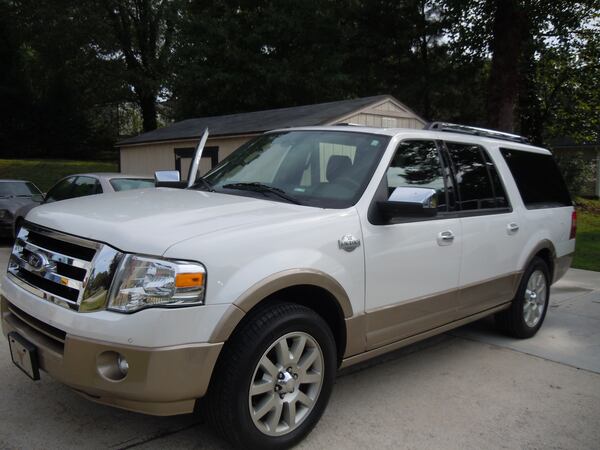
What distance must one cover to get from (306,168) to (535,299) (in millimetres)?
2873

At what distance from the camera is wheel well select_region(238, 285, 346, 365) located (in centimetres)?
295

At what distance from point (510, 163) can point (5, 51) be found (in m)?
35.6

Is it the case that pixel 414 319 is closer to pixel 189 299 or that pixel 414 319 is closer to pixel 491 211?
pixel 491 211

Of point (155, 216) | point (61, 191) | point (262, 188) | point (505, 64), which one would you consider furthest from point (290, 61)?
point (155, 216)

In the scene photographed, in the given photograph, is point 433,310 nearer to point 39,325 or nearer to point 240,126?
point 39,325

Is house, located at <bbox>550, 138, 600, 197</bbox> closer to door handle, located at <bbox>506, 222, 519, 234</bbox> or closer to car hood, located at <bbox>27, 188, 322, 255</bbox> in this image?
door handle, located at <bbox>506, 222, 519, 234</bbox>

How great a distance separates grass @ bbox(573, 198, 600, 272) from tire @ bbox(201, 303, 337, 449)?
7387mm

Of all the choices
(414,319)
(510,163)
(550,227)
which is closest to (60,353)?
(414,319)

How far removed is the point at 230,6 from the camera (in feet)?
86.3

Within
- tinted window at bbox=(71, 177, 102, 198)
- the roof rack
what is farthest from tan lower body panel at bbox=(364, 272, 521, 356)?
tinted window at bbox=(71, 177, 102, 198)

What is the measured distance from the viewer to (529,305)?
5078mm

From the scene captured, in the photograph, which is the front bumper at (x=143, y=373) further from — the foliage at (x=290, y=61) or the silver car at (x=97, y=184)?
the foliage at (x=290, y=61)

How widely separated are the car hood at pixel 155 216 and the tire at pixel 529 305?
8.79ft

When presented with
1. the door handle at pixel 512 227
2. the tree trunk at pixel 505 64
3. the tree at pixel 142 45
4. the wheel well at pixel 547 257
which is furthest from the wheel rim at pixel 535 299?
the tree at pixel 142 45
